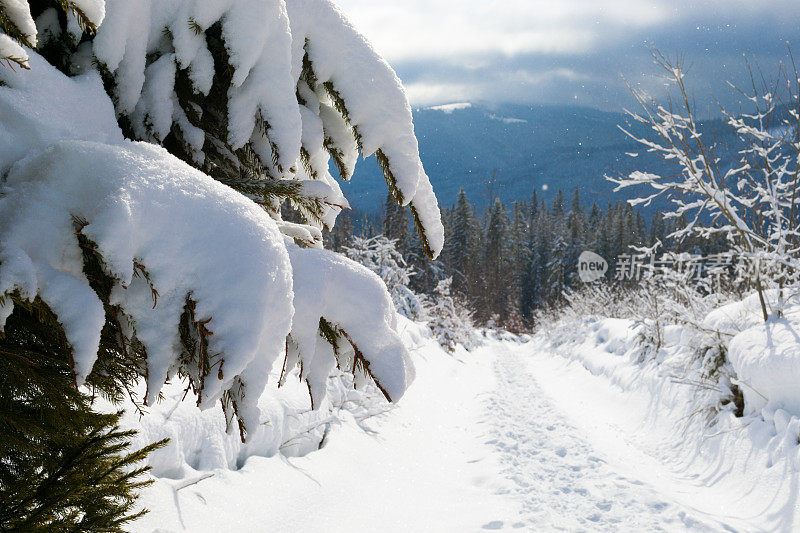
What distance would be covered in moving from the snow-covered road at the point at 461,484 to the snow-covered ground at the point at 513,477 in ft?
0.05

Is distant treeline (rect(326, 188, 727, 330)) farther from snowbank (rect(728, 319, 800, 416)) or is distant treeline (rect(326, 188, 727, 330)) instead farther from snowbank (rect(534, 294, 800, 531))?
snowbank (rect(728, 319, 800, 416))

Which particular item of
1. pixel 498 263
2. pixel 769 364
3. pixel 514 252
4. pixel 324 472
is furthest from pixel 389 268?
pixel 514 252

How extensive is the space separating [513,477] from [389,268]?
356 inches

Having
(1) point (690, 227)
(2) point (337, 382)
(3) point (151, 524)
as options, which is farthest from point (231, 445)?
(1) point (690, 227)

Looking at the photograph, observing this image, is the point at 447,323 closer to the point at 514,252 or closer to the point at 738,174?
the point at 738,174

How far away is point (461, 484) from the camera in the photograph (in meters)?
4.64

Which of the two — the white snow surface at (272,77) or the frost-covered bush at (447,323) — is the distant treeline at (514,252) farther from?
the white snow surface at (272,77)

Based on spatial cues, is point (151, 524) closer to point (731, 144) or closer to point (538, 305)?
point (731, 144)

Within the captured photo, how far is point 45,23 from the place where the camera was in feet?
4.15

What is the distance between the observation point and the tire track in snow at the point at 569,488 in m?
3.69

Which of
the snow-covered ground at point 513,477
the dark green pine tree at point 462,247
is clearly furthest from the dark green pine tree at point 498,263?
the snow-covered ground at point 513,477

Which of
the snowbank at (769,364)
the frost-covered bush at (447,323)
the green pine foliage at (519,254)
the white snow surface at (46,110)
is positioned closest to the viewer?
the white snow surface at (46,110)

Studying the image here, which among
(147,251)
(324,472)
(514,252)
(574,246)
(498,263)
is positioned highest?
(147,251)

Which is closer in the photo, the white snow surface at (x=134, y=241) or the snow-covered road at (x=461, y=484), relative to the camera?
the white snow surface at (x=134, y=241)
